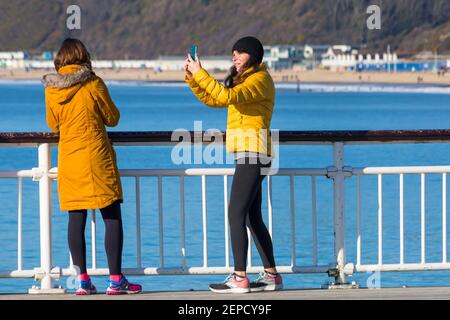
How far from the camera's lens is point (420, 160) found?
4369 centimetres

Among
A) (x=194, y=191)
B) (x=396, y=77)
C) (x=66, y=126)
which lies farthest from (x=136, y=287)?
(x=396, y=77)

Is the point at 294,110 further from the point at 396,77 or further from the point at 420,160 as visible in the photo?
the point at 396,77

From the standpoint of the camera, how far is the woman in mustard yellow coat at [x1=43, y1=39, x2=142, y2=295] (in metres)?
6.80

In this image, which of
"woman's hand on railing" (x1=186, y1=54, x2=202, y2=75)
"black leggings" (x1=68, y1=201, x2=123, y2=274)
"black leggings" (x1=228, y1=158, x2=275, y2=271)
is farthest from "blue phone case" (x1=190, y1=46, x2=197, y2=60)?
"black leggings" (x1=68, y1=201, x2=123, y2=274)

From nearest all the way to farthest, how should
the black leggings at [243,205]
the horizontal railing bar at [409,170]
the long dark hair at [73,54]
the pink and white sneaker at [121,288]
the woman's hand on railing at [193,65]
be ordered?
the woman's hand on railing at [193,65], the long dark hair at [73,54], the black leggings at [243,205], the pink and white sneaker at [121,288], the horizontal railing bar at [409,170]

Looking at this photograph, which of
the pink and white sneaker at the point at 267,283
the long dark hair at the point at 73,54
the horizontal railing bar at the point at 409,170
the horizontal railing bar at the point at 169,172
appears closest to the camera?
the long dark hair at the point at 73,54

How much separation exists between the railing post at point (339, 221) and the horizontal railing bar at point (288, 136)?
0.37 feet

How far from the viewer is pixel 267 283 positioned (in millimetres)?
7266

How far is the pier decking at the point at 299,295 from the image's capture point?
684cm

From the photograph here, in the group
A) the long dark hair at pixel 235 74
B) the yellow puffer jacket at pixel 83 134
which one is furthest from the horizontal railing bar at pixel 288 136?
the long dark hair at pixel 235 74

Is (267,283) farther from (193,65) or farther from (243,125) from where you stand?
(193,65)

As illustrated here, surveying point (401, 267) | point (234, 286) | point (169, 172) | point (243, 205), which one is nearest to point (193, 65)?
point (243, 205)

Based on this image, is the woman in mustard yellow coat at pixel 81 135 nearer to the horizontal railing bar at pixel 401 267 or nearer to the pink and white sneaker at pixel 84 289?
the pink and white sneaker at pixel 84 289
